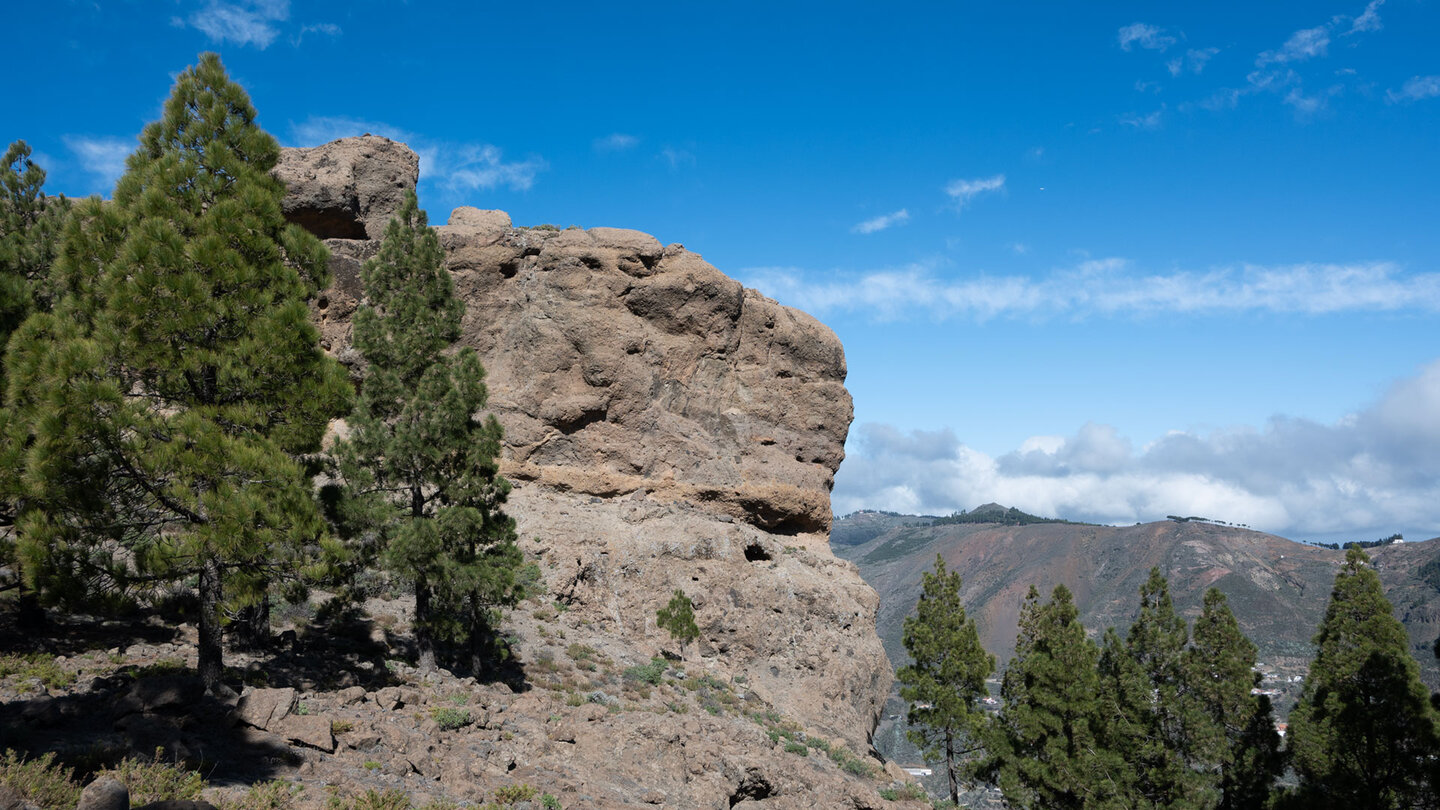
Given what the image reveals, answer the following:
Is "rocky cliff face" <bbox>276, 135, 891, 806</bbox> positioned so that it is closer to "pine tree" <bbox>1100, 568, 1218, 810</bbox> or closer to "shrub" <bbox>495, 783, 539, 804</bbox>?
"pine tree" <bbox>1100, 568, 1218, 810</bbox>

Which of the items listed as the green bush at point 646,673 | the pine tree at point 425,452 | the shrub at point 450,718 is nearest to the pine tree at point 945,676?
the green bush at point 646,673

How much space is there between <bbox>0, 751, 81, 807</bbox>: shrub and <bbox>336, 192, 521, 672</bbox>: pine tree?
9608 mm

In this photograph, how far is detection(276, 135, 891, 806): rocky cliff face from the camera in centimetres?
3139

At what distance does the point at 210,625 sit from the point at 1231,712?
35.1m

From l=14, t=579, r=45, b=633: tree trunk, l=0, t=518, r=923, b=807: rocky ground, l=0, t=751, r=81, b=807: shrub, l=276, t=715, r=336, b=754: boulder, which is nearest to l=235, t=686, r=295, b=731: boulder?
l=0, t=518, r=923, b=807: rocky ground

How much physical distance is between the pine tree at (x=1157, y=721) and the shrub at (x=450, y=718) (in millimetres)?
25196

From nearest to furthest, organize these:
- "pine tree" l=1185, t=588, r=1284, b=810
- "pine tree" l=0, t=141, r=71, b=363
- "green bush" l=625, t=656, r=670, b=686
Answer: "pine tree" l=0, t=141, r=71, b=363
"green bush" l=625, t=656, r=670, b=686
"pine tree" l=1185, t=588, r=1284, b=810

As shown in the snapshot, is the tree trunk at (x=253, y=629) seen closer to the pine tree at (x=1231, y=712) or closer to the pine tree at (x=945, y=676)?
the pine tree at (x=945, y=676)

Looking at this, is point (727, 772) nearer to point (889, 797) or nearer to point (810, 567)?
point (889, 797)

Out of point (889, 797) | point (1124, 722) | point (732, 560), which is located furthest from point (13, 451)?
point (1124, 722)

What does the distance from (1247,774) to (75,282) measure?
38732mm

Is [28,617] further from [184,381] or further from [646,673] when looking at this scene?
[646,673]

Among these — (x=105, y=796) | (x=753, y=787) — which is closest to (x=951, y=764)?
(x=753, y=787)

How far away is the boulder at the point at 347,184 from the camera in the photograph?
3381 cm
